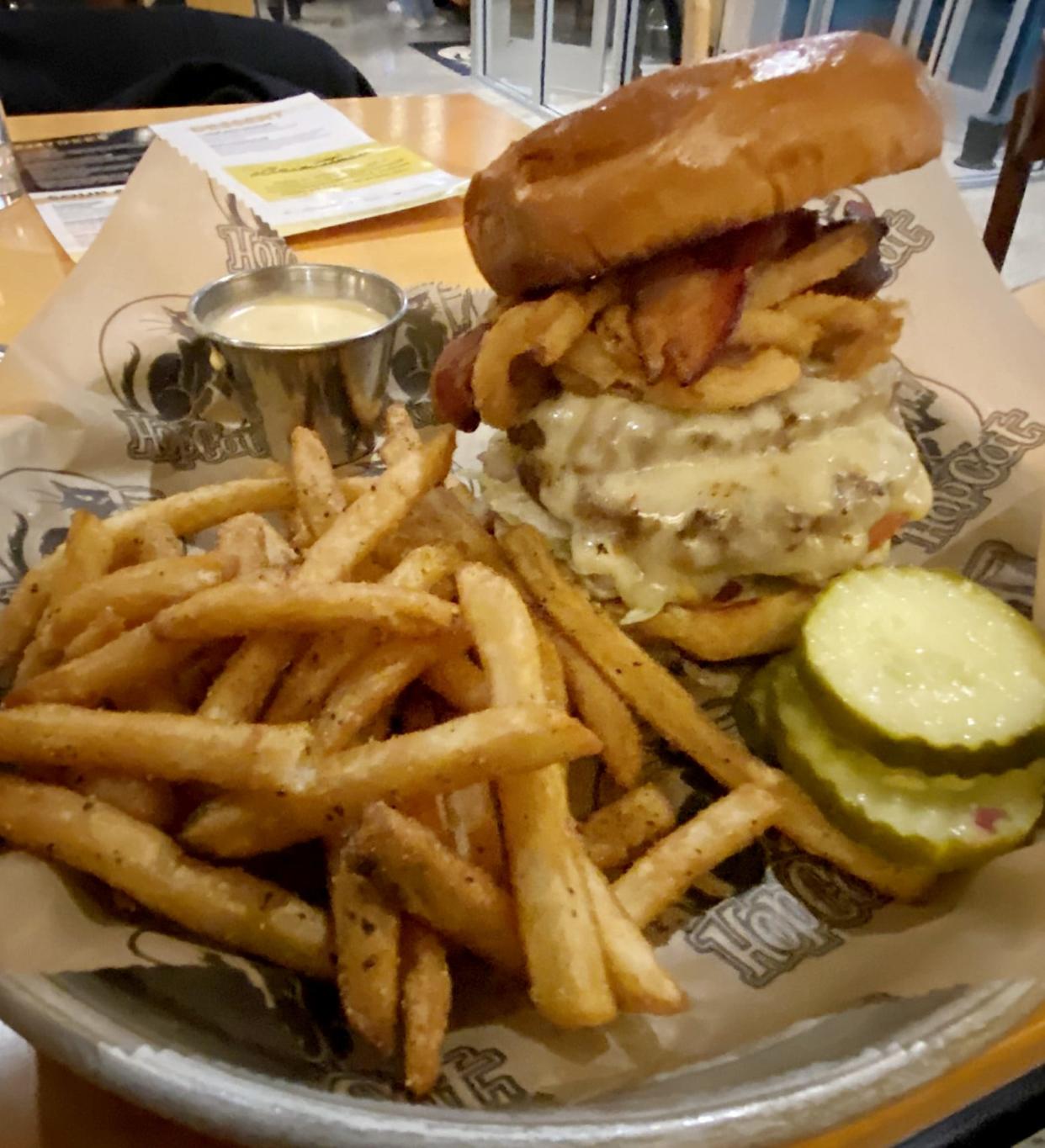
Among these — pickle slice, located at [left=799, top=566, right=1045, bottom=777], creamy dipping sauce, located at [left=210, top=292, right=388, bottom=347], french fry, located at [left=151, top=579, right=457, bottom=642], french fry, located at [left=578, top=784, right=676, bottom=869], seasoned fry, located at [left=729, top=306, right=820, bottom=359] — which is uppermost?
seasoned fry, located at [left=729, top=306, right=820, bottom=359]

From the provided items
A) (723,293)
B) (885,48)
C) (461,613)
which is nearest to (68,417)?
(461,613)

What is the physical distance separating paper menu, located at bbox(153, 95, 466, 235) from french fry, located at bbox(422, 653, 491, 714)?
74.7 inches

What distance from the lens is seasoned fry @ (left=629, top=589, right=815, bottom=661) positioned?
1649 millimetres

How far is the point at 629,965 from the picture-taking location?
1009 mm

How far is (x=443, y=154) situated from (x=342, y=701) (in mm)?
2815

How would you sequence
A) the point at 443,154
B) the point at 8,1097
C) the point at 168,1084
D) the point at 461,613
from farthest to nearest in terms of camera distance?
the point at 443,154 → the point at 461,613 → the point at 8,1097 → the point at 168,1084

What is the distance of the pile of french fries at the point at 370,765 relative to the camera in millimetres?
1022

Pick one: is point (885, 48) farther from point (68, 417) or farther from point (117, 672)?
point (68, 417)

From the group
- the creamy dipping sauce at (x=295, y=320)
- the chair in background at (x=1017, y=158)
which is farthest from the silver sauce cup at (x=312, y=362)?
the chair in background at (x=1017, y=158)

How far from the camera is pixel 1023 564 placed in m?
1.83

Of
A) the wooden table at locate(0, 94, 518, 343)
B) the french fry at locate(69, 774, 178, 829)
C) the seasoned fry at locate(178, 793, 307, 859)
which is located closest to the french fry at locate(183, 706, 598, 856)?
the seasoned fry at locate(178, 793, 307, 859)

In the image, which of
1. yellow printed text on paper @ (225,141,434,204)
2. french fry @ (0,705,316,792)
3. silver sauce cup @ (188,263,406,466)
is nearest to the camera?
french fry @ (0,705,316,792)

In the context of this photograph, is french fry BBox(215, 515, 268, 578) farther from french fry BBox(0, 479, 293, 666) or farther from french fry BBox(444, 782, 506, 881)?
french fry BBox(444, 782, 506, 881)

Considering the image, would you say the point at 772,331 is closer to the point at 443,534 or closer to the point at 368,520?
the point at 443,534
